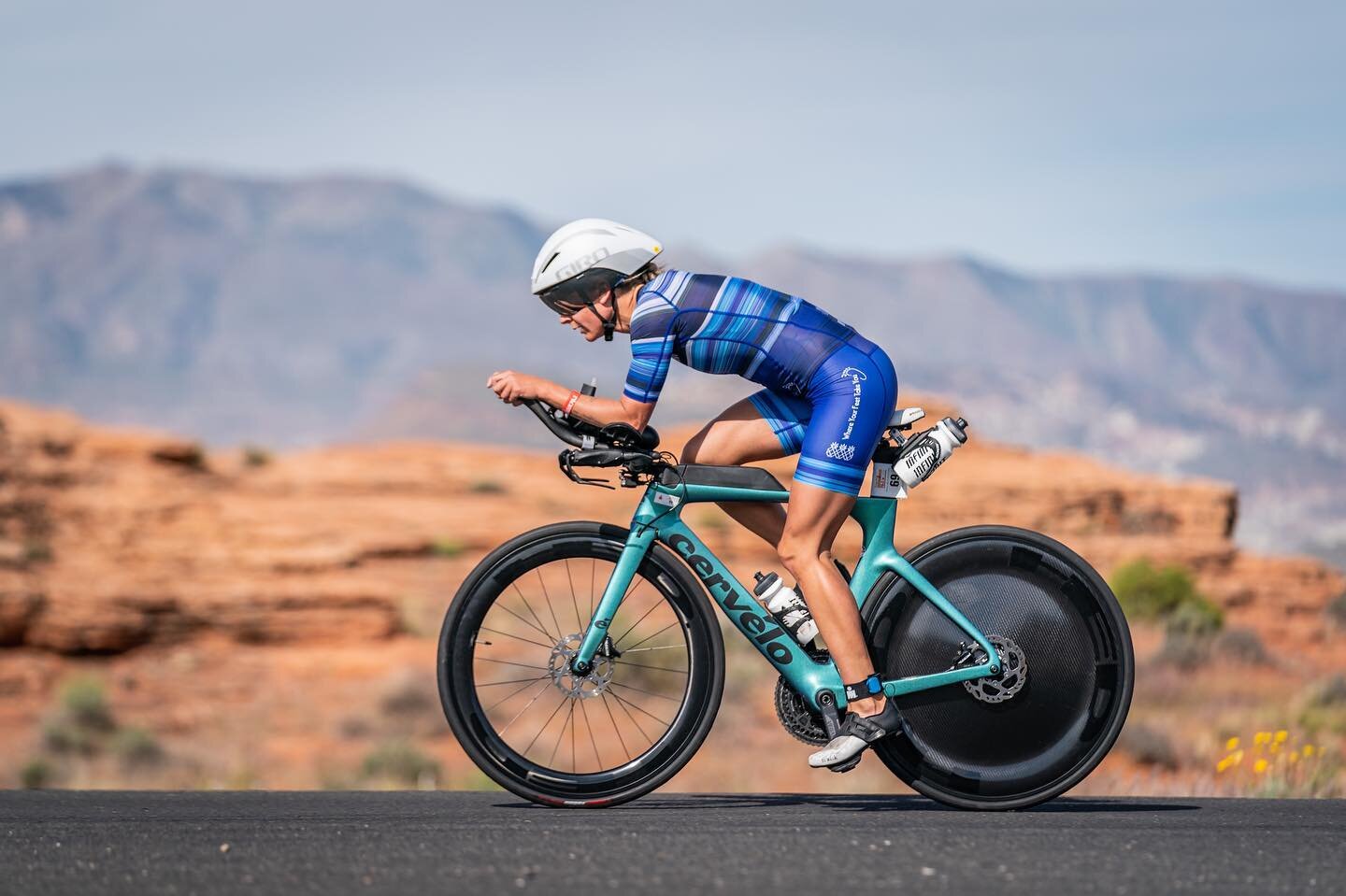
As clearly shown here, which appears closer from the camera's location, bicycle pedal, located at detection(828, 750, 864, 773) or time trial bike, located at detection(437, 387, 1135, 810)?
bicycle pedal, located at detection(828, 750, 864, 773)

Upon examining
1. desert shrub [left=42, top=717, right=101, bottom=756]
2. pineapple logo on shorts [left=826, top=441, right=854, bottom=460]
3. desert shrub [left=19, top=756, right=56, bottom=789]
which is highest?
pineapple logo on shorts [left=826, top=441, right=854, bottom=460]

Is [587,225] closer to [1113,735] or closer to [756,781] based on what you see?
[1113,735]

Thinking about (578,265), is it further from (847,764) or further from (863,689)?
(847,764)

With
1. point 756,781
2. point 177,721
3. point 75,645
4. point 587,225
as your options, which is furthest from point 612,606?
point 75,645

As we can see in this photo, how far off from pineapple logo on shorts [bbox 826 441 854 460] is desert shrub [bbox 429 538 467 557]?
86.2ft

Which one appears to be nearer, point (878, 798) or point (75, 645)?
A: point (878, 798)

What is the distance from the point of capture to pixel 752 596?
19.2 feet

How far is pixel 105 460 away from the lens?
3297 centimetres

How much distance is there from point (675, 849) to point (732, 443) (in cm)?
186

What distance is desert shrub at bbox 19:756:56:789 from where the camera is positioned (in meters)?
15.6

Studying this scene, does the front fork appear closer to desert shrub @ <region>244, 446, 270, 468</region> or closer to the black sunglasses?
the black sunglasses

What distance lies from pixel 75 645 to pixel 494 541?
1287 centimetres

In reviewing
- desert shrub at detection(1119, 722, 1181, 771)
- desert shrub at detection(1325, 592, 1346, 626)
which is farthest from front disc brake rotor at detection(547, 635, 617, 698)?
desert shrub at detection(1325, 592, 1346, 626)

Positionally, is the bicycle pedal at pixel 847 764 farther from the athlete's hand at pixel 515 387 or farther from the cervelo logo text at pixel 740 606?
the athlete's hand at pixel 515 387
